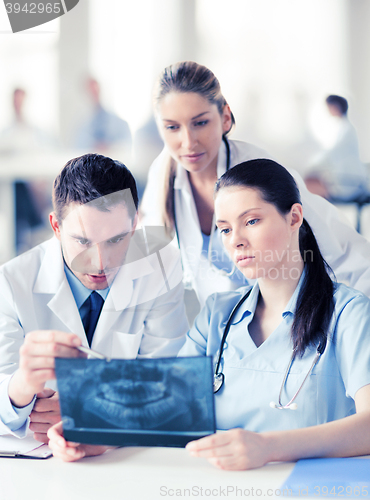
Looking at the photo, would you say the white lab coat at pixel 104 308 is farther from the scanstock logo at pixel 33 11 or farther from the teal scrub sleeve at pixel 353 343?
the scanstock logo at pixel 33 11

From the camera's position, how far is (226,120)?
157cm

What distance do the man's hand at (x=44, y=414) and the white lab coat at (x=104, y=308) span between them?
172mm

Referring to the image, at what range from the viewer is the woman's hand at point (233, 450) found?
70 centimetres

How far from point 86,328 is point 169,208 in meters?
0.55

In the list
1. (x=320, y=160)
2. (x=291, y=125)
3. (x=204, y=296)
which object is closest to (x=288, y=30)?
(x=291, y=125)

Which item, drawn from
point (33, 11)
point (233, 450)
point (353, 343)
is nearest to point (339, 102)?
point (353, 343)

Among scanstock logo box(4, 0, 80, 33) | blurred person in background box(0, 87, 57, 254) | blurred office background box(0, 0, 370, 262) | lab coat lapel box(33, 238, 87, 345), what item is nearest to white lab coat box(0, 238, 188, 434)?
lab coat lapel box(33, 238, 87, 345)

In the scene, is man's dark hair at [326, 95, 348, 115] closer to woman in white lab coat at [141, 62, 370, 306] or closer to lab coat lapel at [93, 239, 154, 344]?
woman in white lab coat at [141, 62, 370, 306]

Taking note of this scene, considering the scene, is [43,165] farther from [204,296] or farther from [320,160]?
[320,160]

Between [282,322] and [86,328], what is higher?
[282,322]

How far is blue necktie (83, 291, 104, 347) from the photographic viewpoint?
4.09 feet

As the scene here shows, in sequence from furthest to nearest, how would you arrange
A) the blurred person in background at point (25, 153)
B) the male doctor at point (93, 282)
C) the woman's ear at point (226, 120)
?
the blurred person in background at point (25, 153)
the woman's ear at point (226, 120)
the male doctor at point (93, 282)

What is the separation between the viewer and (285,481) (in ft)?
2.28

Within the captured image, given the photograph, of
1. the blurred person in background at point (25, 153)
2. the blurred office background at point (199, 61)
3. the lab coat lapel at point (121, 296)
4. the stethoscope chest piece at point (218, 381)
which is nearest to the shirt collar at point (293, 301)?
the stethoscope chest piece at point (218, 381)
